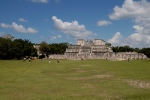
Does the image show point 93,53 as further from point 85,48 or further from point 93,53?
point 85,48

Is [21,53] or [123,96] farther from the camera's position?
[21,53]

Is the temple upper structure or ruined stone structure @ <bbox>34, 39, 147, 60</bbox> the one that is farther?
the temple upper structure

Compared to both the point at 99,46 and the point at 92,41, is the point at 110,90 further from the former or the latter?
the point at 92,41

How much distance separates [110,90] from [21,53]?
6300 cm

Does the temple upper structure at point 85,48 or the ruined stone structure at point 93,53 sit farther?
the temple upper structure at point 85,48

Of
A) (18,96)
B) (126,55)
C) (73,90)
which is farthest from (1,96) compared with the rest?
(126,55)

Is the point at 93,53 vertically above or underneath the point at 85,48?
underneath

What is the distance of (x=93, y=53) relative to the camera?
297ft

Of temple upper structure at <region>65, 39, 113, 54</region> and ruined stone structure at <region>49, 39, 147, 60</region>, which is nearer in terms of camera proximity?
ruined stone structure at <region>49, 39, 147, 60</region>

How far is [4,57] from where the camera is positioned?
71.2 m

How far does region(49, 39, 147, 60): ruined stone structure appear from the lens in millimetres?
86188

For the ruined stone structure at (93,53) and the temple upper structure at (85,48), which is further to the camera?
the temple upper structure at (85,48)

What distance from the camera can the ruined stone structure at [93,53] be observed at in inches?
3393

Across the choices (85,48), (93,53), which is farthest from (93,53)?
(85,48)
